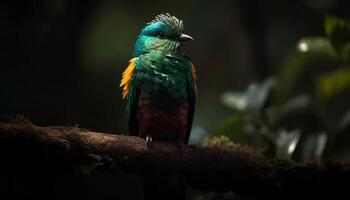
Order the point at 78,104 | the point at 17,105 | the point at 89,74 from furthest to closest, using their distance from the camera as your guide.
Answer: the point at 89,74
the point at 78,104
the point at 17,105

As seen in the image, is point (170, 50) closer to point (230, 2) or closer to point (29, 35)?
point (29, 35)

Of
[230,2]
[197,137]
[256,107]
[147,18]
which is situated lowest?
[197,137]

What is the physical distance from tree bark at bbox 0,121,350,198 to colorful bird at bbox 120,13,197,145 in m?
0.52

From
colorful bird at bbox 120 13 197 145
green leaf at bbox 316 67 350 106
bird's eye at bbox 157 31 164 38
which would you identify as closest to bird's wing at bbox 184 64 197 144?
colorful bird at bbox 120 13 197 145

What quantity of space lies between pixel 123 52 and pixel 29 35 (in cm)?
112

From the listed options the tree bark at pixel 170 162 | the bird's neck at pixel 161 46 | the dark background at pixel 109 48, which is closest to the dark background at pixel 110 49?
the dark background at pixel 109 48

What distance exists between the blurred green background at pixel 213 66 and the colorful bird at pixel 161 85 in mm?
630

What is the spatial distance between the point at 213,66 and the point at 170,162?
148 inches

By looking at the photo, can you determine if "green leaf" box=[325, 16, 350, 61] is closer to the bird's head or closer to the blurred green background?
the blurred green background

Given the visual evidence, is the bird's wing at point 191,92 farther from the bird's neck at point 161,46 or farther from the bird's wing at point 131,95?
the bird's wing at point 131,95

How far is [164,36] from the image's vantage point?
3982mm

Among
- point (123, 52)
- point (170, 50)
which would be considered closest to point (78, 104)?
point (123, 52)

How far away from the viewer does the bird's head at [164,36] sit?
3.96 meters

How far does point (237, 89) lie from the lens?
22.9 ft
